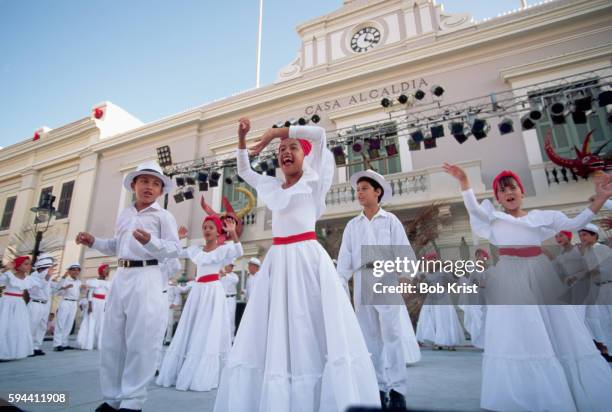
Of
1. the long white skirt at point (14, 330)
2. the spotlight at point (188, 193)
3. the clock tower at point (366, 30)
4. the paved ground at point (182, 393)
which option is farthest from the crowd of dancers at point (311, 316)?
the clock tower at point (366, 30)

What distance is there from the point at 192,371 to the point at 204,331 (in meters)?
0.47

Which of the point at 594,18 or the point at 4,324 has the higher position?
the point at 594,18

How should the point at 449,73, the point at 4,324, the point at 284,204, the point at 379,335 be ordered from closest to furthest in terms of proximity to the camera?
the point at 284,204, the point at 379,335, the point at 4,324, the point at 449,73

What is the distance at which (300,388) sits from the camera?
6.38 ft

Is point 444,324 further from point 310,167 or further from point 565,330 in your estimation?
point 310,167

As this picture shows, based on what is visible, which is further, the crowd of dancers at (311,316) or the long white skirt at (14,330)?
the long white skirt at (14,330)

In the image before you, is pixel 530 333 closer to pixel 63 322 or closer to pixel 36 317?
pixel 36 317

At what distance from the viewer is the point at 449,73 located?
1226cm

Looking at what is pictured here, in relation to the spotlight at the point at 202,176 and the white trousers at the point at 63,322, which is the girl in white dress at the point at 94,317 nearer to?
the white trousers at the point at 63,322

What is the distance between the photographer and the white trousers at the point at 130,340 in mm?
2717

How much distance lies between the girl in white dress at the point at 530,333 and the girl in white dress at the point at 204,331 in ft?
8.72

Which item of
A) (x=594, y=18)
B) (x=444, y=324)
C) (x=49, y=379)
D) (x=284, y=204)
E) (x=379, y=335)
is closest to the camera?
(x=284, y=204)

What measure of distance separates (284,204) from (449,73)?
1207 centimetres

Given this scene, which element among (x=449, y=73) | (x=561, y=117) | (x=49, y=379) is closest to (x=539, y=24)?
(x=449, y=73)
